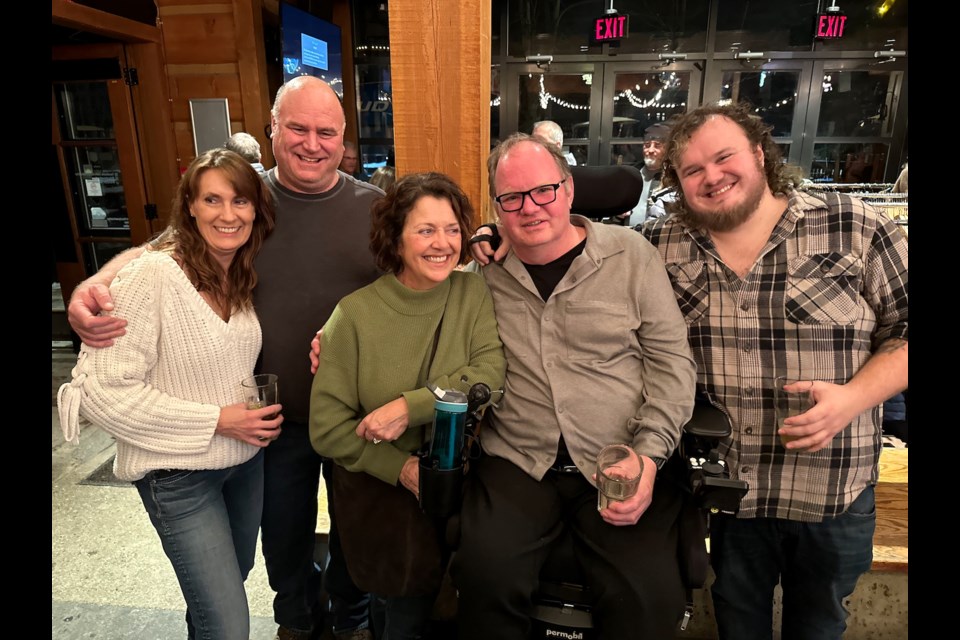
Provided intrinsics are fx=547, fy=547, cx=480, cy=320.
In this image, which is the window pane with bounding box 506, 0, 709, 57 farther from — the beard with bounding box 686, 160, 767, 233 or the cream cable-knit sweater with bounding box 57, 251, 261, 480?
the cream cable-knit sweater with bounding box 57, 251, 261, 480

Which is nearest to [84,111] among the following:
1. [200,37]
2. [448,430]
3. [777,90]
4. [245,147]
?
[200,37]

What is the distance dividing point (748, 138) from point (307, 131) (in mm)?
1278

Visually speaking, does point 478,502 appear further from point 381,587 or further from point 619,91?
point 619,91

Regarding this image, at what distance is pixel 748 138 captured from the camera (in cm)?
150

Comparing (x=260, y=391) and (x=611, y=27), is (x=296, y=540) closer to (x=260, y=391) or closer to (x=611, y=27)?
(x=260, y=391)

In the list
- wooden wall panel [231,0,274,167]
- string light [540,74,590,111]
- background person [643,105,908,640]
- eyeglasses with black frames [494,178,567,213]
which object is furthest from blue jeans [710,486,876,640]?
string light [540,74,590,111]

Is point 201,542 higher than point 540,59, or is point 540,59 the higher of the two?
point 540,59

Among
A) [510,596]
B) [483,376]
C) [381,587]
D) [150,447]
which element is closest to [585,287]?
[483,376]

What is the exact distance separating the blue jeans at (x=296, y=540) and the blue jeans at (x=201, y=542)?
8.0 inches

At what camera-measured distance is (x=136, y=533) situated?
8.55 ft

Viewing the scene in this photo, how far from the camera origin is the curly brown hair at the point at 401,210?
149 cm

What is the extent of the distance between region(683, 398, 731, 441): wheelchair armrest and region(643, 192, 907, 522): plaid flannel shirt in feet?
0.24

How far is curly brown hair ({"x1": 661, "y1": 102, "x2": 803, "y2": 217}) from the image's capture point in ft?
4.98
